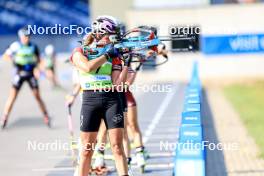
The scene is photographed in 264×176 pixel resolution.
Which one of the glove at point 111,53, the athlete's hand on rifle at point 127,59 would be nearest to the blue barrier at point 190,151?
the athlete's hand on rifle at point 127,59

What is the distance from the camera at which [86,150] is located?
28.1 ft

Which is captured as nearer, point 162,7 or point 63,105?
point 63,105

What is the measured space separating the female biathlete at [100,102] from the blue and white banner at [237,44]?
104ft

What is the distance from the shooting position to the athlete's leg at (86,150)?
8562 millimetres

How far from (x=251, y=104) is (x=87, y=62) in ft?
57.5

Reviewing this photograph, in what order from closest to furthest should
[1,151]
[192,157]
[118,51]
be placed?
[192,157] < [118,51] < [1,151]

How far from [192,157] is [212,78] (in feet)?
110

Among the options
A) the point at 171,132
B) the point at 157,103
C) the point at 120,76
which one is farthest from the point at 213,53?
the point at 120,76

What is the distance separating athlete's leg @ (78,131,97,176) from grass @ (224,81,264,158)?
5.09m

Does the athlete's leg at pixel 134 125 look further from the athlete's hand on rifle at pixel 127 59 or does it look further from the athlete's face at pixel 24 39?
the athlete's face at pixel 24 39

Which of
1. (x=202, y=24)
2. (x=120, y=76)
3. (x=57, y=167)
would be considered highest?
(x=202, y=24)

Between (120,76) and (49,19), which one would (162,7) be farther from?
(120,76)

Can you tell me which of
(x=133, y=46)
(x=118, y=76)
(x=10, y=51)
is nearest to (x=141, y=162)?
(x=133, y=46)

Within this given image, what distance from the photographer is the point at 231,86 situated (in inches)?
1460
